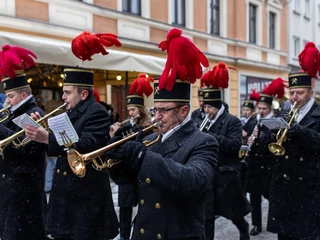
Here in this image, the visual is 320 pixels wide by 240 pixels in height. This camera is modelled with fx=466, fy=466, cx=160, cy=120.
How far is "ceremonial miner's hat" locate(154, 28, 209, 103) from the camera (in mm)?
3041

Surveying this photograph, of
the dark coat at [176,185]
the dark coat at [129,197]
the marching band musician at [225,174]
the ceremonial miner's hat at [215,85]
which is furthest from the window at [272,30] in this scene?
the dark coat at [176,185]

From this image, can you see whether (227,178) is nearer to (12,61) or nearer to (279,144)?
(279,144)

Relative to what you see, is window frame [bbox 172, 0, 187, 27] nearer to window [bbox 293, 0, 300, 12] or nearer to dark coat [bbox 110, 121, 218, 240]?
window [bbox 293, 0, 300, 12]

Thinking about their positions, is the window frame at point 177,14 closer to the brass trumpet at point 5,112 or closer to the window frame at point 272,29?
the window frame at point 272,29

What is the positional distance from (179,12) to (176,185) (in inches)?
506

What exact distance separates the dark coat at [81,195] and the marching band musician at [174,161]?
100 centimetres

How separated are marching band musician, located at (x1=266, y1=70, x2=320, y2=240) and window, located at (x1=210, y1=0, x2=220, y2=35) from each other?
12204mm

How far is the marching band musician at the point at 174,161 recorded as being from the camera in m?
2.76

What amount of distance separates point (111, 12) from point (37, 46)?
486 centimetres

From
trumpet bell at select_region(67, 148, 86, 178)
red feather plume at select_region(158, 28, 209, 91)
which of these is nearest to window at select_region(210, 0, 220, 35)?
red feather plume at select_region(158, 28, 209, 91)

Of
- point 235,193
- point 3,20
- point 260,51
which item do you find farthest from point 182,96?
point 260,51

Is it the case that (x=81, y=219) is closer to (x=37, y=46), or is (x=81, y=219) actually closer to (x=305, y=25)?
(x=37, y=46)

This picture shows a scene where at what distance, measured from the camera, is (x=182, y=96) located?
3.10 metres

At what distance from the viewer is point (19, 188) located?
4.46m
